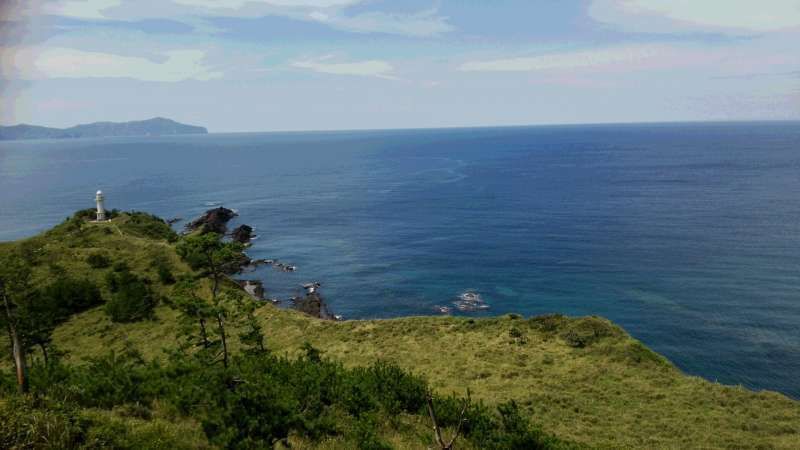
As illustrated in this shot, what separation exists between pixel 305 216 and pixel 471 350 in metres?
84.9

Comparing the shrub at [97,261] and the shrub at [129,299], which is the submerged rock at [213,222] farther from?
the shrub at [129,299]

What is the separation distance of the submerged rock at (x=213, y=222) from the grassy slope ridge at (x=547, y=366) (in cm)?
4630

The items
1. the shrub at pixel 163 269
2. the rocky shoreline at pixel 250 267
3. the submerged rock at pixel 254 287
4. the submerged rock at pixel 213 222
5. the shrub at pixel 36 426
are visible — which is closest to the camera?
the shrub at pixel 36 426

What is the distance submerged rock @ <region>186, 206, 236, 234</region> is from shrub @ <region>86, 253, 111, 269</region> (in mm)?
43628

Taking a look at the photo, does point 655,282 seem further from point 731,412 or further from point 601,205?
point 601,205

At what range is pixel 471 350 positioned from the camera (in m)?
40.8

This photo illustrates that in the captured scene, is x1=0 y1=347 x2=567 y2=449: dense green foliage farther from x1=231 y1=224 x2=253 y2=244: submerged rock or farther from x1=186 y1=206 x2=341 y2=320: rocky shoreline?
x1=231 y1=224 x2=253 y2=244: submerged rock

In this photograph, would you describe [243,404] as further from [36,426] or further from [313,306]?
[313,306]

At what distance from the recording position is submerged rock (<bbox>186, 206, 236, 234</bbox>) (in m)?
101

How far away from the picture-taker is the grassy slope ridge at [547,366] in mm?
27844

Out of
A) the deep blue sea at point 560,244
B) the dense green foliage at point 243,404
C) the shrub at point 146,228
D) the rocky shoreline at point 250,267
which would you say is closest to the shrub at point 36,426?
the dense green foliage at point 243,404

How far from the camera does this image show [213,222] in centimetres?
10431

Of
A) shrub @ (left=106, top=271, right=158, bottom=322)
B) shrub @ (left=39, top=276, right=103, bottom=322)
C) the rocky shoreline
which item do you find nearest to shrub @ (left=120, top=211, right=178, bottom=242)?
the rocky shoreline

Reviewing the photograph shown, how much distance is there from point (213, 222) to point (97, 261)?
51980 millimetres
